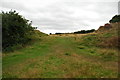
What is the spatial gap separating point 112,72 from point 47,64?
17.2 feet

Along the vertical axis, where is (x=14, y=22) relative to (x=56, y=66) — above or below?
above

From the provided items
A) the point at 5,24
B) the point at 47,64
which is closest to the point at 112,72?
the point at 47,64

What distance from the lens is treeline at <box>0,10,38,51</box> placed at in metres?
25.7

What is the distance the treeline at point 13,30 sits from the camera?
84.3 feet

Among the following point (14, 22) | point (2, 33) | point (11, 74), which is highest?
point (14, 22)

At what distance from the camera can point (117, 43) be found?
77.8ft

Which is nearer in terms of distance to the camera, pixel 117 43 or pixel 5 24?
pixel 117 43

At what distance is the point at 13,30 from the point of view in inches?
1069

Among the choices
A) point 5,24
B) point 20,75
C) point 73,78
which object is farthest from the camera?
point 5,24

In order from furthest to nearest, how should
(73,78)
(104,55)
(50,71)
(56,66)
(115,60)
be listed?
(104,55) → (115,60) → (56,66) → (50,71) → (73,78)

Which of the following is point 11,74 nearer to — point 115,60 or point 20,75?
point 20,75

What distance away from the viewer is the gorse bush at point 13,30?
2573cm

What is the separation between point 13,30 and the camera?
27156 mm

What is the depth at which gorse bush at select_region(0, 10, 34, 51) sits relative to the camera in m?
25.7
